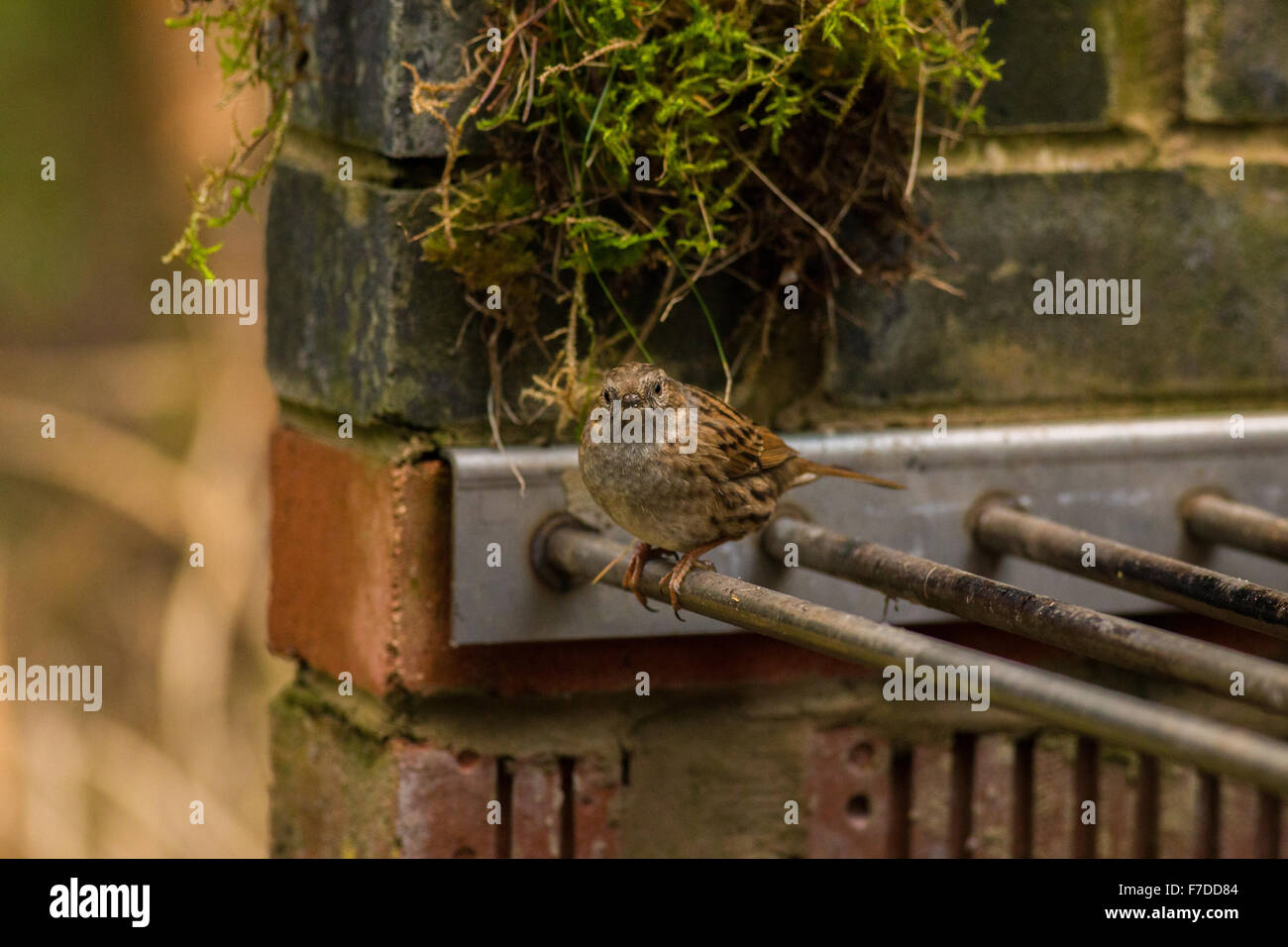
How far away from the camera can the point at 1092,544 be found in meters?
2.20

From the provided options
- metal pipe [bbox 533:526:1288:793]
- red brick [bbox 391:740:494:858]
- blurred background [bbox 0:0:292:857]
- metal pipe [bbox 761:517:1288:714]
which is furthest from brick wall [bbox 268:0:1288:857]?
blurred background [bbox 0:0:292:857]

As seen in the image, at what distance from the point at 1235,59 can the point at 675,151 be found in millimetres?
1072

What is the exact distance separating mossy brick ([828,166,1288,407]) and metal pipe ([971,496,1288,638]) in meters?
0.25

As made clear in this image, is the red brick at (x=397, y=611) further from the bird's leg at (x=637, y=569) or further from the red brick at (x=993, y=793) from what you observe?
the red brick at (x=993, y=793)

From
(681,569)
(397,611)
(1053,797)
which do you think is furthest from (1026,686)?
(1053,797)

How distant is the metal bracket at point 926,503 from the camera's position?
2428 millimetres

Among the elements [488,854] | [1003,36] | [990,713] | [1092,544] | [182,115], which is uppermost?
[182,115]

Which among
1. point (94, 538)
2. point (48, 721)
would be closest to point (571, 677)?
point (48, 721)

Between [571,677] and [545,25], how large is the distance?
1001 mm

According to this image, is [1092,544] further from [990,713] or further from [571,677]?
[571,677]

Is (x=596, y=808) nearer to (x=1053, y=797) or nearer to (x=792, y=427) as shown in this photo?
(x=792, y=427)

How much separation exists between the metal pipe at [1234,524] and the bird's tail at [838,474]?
0.52 metres

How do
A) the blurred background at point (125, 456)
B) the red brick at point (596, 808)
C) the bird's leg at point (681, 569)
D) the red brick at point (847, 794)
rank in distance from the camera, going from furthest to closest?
the blurred background at point (125, 456) → the red brick at point (847, 794) → the red brick at point (596, 808) → the bird's leg at point (681, 569)

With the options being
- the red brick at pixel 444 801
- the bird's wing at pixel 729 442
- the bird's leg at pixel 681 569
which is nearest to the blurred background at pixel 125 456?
the red brick at pixel 444 801
